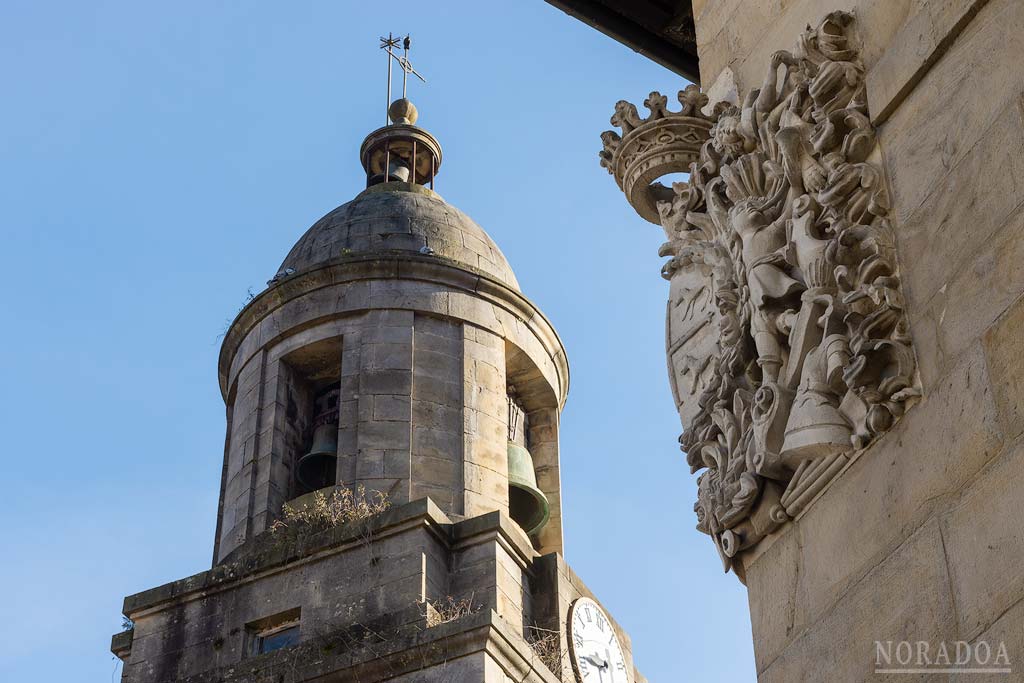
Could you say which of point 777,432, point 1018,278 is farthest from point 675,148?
point 1018,278

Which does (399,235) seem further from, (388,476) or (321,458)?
(388,476)

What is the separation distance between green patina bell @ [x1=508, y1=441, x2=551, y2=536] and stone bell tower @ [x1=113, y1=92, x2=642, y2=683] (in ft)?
0.08

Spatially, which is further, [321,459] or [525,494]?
[525,494]

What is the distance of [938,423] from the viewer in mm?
5141

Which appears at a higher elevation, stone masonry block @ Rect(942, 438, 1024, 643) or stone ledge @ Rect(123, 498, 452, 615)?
stone ledge @ Rect(123, 498, 452, 615)

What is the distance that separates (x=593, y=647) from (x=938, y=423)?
46.0 ft

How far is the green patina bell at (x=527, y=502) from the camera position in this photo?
20.0 meters

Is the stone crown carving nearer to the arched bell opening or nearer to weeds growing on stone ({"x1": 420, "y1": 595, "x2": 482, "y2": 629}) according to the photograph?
weeds growing on stone ({"x1": 420, "y1": 595, "x2": 482, "y2": 629})

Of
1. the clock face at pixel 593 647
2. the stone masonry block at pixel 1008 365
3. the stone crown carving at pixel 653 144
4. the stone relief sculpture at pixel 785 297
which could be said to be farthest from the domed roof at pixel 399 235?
the stone masonry block at pixel 1008 365

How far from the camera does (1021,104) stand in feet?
17.2

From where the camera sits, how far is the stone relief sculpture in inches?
217

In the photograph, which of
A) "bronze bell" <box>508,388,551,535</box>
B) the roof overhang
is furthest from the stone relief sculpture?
"bronze bell" <box>508,388,551,535</box>

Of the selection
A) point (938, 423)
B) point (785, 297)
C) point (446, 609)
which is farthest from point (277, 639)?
point (938, 423)

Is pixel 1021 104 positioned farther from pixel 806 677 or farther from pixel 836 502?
pixel 806 677
